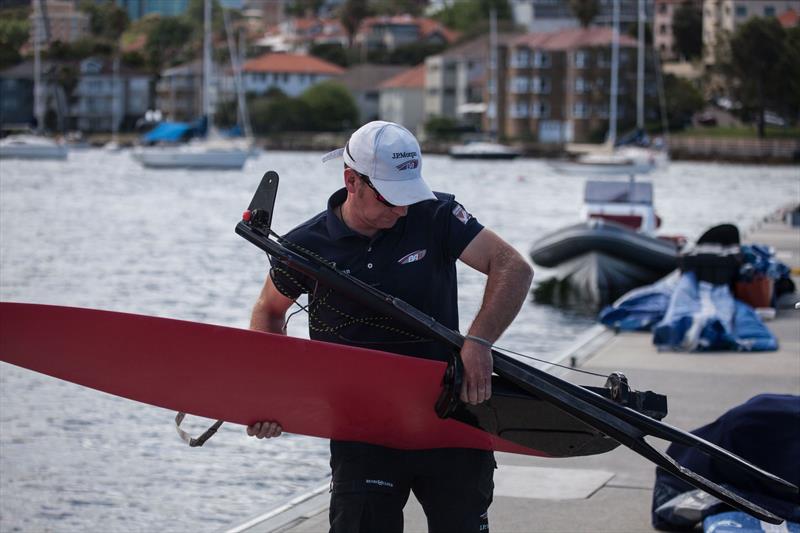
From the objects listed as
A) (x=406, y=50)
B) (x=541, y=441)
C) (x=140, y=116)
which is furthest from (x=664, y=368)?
(x=406, y=50)

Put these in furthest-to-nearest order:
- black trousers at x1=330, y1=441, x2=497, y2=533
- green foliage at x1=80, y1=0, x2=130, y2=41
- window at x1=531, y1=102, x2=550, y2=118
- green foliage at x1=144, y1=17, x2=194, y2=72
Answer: window at x1=531, y1=102, x2=550, y2=118 → green foliage at x1=144, y1=17, x2=194, y2=72 → green foliage at x1=80, y1=0, x2=130, y2=41 → black trousers at x1=330, y1=441, x2=497, y2=533

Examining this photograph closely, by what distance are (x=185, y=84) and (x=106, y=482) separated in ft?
484

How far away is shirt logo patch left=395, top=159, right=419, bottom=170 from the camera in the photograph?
4.68m

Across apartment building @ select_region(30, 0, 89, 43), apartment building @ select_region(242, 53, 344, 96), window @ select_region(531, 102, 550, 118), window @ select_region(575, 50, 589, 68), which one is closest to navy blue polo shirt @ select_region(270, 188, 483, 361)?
apartment building @ select_region(30, 0, 89, 43)

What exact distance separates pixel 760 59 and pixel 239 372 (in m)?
118

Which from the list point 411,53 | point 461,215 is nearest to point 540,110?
point 411,53

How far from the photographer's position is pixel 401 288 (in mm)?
4863

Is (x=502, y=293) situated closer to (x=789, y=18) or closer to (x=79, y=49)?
(x=79, y=49)

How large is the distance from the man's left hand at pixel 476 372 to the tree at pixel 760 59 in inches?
4609

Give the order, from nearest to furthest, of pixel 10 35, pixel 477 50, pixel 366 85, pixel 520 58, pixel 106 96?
pixel 10 35, pixel 106 96, pixel 520 58, pixel 477 50, pixel 366 85

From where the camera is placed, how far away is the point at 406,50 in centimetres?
18575

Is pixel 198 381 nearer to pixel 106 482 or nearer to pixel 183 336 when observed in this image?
pixel 183 336

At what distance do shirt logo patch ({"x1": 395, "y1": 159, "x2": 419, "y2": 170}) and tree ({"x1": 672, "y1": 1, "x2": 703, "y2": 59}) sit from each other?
16079 cm

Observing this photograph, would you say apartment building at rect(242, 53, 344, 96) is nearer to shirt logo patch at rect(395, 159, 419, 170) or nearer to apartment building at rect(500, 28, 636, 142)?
apartment building at rect(500, 28, 636, 142)
